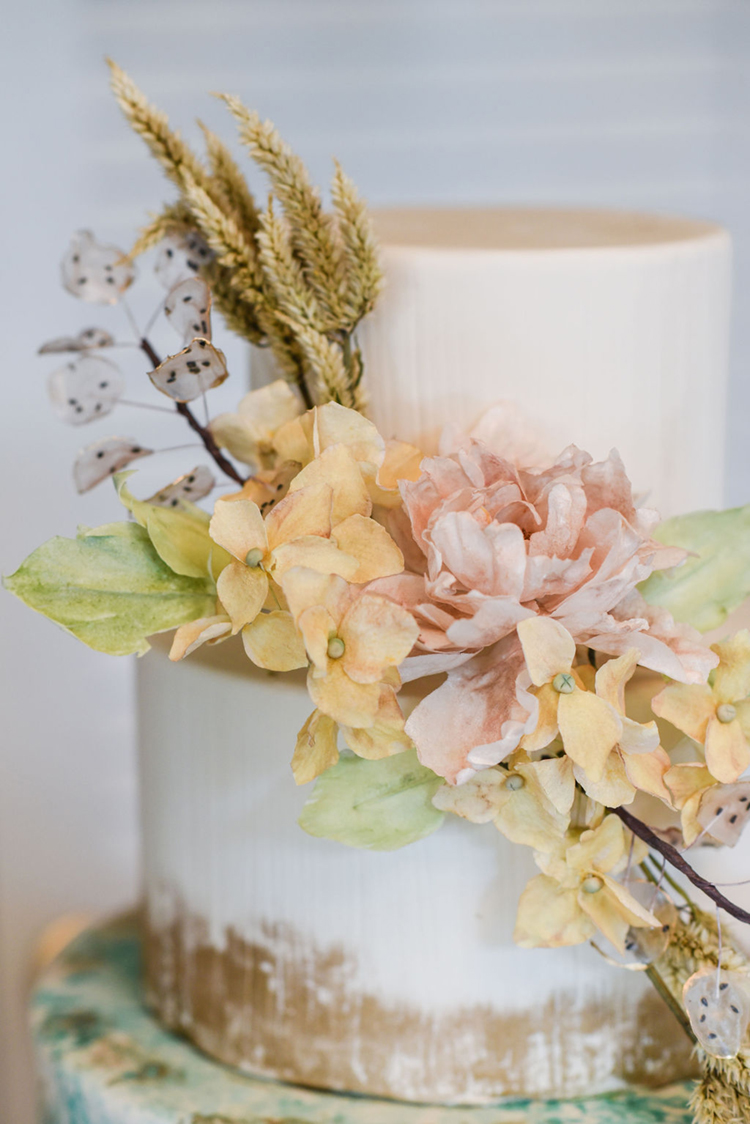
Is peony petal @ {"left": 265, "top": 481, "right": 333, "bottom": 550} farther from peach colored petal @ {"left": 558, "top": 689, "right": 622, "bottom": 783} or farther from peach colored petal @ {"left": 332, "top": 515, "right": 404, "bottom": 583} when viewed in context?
peach colored petal @ {"left": 558, "top": 689, "right": 622, "bottom": 783}

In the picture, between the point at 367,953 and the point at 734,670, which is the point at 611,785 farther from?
the point at 367,953

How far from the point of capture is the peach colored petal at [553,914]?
23.0 inches

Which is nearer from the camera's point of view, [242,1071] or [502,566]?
[502,566]

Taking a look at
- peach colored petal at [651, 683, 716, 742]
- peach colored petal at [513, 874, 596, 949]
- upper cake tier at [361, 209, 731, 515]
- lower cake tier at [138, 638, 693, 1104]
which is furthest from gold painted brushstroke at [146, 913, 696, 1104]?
upper cake tier at [361, 209, 731, 515]

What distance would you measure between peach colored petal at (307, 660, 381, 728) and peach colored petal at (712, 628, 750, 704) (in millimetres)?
185

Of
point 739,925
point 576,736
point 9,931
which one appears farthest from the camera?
point 9,931

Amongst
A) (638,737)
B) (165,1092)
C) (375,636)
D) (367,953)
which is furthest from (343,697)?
(165,1092)

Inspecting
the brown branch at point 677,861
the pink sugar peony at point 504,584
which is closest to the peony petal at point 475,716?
the pink sugar peony at point 504,584

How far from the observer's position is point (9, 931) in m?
1.37

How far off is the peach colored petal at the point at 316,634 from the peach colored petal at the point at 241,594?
49mm

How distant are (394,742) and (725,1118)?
26cm

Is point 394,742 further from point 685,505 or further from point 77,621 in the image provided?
point 685,505

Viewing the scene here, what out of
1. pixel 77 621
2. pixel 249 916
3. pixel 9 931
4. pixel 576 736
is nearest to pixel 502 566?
pixel 576 736

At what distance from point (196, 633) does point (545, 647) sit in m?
0.16
